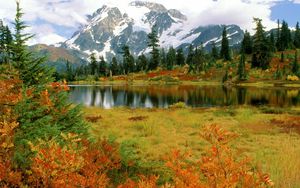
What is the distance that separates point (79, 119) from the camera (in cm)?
1003

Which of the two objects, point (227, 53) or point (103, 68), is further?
point (103, 68)

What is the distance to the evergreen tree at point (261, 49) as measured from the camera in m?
102

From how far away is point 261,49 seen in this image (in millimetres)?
102812

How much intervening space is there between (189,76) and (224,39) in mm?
25078

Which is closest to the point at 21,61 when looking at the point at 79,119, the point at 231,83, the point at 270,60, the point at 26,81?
the point at 26,81

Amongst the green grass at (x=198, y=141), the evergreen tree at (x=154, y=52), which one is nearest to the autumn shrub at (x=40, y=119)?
the green grass at (x=198, y=141)

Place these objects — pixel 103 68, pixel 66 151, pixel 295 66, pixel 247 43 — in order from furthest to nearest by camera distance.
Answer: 1. pixel 103 68
2. pixel 247 43
3. pixel 295 66
4. pixel 66 151

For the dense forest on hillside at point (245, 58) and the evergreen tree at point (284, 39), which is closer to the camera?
the dense forest on hillside at point (245, 58)

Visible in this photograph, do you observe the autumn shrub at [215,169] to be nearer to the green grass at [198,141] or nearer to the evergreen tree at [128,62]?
the green grass at [198,141]

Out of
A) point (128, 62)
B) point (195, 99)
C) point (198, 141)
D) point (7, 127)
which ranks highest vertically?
point (128, 62)

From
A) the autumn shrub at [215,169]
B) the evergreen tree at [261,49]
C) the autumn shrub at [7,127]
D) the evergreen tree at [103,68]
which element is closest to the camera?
the autumn shrub at [215,169]

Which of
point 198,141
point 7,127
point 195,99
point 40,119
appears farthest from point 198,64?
point 7,127

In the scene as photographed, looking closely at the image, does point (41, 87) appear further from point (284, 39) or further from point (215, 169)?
point (284, 39)

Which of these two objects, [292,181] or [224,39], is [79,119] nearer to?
[292,181]
